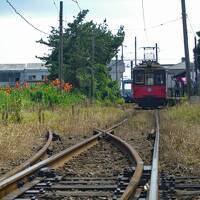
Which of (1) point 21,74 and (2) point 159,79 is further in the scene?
(1) point 21,74

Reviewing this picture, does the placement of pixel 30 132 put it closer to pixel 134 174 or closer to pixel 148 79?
pixel 134 174

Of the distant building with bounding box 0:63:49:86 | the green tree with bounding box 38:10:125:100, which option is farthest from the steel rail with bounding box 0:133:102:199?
the distant building with bounding box 0:63:49:86

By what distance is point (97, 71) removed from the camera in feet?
182

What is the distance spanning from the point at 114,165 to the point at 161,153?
1504mm

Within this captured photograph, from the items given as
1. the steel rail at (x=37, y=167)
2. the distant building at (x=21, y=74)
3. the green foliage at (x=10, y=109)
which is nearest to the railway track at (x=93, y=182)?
the steel rail at (x=37, y=167)

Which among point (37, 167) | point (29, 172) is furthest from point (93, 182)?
point (37, 167)

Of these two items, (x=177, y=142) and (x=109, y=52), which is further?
(x=109, y=52)

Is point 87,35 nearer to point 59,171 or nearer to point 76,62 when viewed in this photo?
point 76,62

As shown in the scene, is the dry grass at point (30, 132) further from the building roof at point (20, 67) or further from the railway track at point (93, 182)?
the building roof at point (20, 67)

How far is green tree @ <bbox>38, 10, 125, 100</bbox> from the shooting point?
5119 centimetres

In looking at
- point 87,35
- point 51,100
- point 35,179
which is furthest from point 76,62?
point 35,179

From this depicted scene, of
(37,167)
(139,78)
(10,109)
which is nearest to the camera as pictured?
(37,167)

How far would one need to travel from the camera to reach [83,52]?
5166 centimetres

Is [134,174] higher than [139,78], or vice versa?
[139,78]
